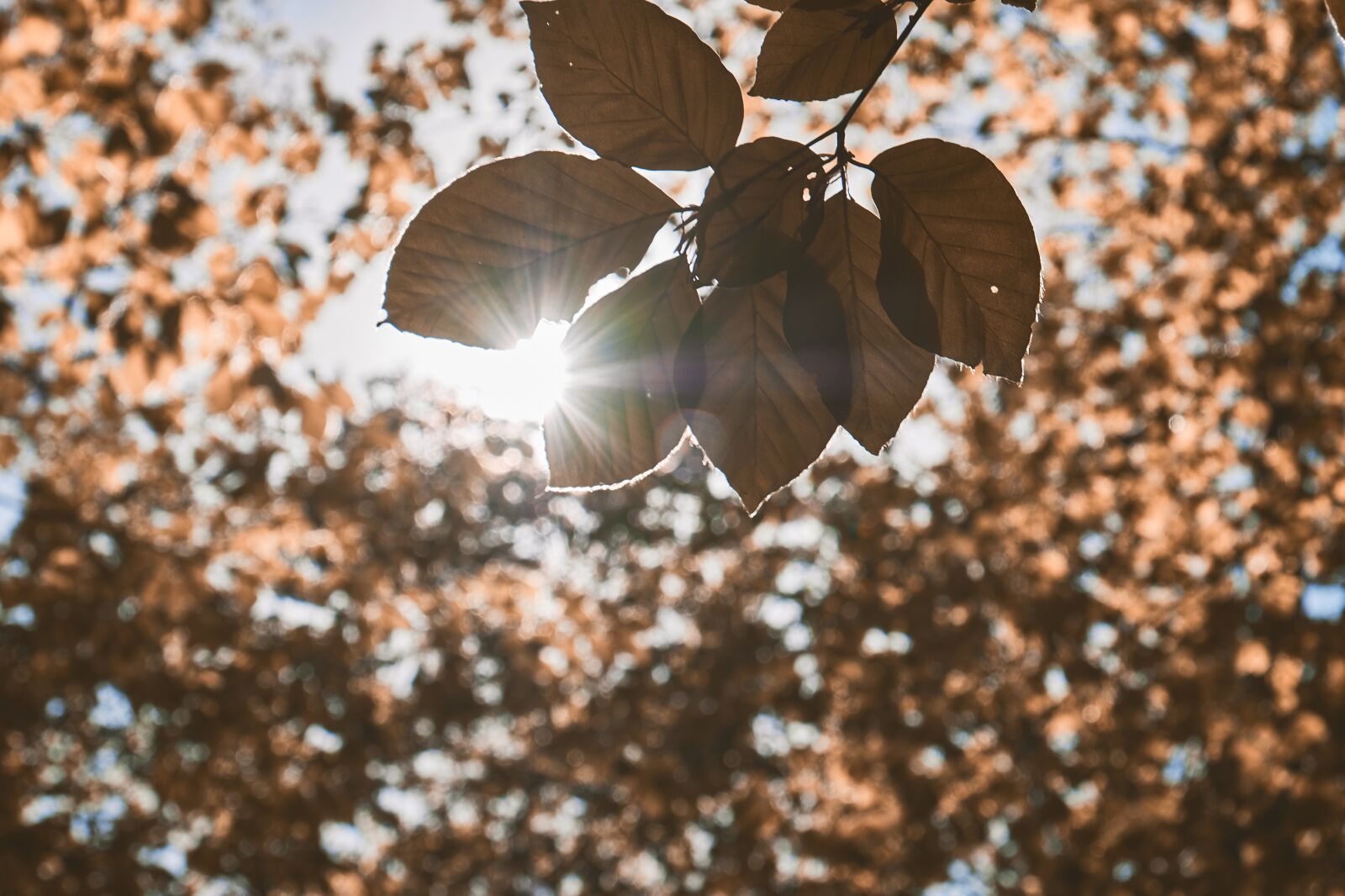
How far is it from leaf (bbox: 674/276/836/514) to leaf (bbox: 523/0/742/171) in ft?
0.37

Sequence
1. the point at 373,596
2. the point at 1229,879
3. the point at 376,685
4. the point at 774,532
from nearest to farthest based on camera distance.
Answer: the point at 1229,879
the point at 373,596
the point at 774,532
the point at 376,685

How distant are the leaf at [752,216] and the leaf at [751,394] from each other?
31 millimetres

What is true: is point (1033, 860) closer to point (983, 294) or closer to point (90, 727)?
point (983, 294)

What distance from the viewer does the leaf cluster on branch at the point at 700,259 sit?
0.60 metres

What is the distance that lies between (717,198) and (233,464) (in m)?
4.69

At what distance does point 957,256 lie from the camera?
2.03 ft

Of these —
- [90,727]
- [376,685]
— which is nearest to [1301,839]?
[376,685]

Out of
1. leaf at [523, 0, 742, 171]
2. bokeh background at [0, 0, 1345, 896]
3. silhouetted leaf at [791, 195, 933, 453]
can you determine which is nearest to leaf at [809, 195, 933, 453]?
silhouetted leaf at [791, 195, 933, 453]

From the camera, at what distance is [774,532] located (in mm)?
7879

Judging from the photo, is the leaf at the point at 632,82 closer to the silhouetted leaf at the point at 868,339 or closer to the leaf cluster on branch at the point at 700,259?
the leaf cluster on branch at the point at 700,259

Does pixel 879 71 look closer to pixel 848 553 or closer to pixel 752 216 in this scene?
pixel 752 216

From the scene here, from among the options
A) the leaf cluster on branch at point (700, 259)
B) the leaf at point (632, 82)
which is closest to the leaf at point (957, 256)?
the leaf cluster on branch at point (700, 259)

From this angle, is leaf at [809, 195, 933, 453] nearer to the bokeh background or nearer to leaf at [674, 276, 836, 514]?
leaf at [674, 276, 836, 514]

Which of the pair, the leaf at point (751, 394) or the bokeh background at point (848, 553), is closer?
the leaf at point (751, 394)
